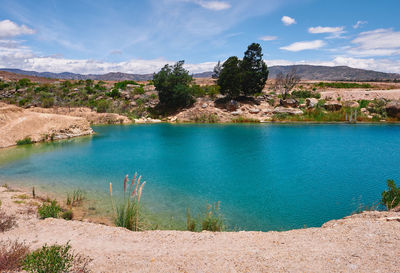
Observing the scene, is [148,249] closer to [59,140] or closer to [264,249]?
[264,249]

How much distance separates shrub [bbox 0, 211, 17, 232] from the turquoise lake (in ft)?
9.53

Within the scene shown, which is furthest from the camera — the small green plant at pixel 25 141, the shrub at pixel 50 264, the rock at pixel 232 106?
the rock at pixel 232 106

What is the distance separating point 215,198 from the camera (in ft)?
29.7

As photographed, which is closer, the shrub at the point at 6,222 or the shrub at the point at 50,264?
the shrub at the point at 50,264

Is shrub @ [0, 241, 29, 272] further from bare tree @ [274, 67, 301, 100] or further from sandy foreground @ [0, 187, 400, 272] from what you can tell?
bare tree @ [274, 67, 301, 100]

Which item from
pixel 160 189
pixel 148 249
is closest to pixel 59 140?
pixel 160 189

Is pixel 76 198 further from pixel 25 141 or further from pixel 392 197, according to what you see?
pixel 25 141

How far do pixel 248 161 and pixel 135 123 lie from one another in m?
23.7

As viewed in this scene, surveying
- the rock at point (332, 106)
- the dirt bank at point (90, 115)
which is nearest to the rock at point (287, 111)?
the rock at point (332, 106)

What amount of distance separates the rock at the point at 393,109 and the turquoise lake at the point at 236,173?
13.0 m

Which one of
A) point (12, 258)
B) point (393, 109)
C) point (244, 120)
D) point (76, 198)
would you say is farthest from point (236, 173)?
point (393, 109)

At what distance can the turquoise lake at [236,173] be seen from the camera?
322 inches

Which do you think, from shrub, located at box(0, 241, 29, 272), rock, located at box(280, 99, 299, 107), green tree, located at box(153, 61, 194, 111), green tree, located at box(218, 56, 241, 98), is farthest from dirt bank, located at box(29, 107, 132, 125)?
shrub, located at box(0, 241, 29, 272)

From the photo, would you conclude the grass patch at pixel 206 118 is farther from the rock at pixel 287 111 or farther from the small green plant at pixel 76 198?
the small green plant at pixel 76 198
